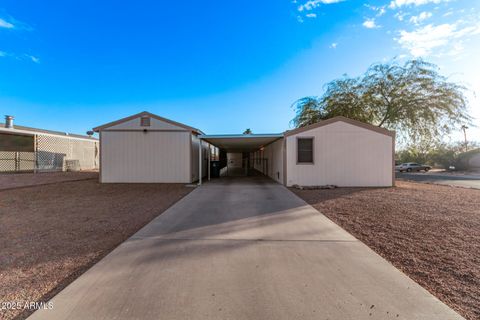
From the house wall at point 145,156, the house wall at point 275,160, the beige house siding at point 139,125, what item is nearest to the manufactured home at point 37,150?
the house wall at point 145,156

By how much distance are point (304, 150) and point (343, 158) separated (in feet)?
6.12

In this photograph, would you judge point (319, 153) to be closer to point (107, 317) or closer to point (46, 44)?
point (107, 317)

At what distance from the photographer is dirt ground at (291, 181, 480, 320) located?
7.12 ft

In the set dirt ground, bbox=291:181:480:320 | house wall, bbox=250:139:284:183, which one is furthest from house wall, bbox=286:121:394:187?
dirt ground, bbox=291:181:480:320

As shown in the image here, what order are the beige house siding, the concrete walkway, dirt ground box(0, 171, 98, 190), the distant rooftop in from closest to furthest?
the concrete walkway, dirt ground box(0, 171, 98, 190), the beige house siding, the distant rooftop

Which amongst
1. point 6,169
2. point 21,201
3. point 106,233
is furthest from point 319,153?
point 6,169

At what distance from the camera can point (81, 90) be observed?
659 inches

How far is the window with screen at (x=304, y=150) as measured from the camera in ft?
30.8

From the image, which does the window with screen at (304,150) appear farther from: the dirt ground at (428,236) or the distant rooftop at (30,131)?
the distant rooftop at (30,131)

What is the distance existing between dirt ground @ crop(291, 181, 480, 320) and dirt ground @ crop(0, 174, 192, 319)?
4089 mm

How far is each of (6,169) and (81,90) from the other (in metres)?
7.90

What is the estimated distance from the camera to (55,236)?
3471mm

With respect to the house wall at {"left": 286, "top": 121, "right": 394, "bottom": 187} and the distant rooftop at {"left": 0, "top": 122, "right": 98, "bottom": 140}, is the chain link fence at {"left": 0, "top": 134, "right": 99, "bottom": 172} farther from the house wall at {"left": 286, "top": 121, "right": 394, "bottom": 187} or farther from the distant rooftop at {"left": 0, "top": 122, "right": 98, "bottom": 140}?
the house wall at {"left": 286, "top": 121, "right": 394, "bottom": 187}

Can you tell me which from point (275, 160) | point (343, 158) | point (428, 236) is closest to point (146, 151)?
point (275, 160)
